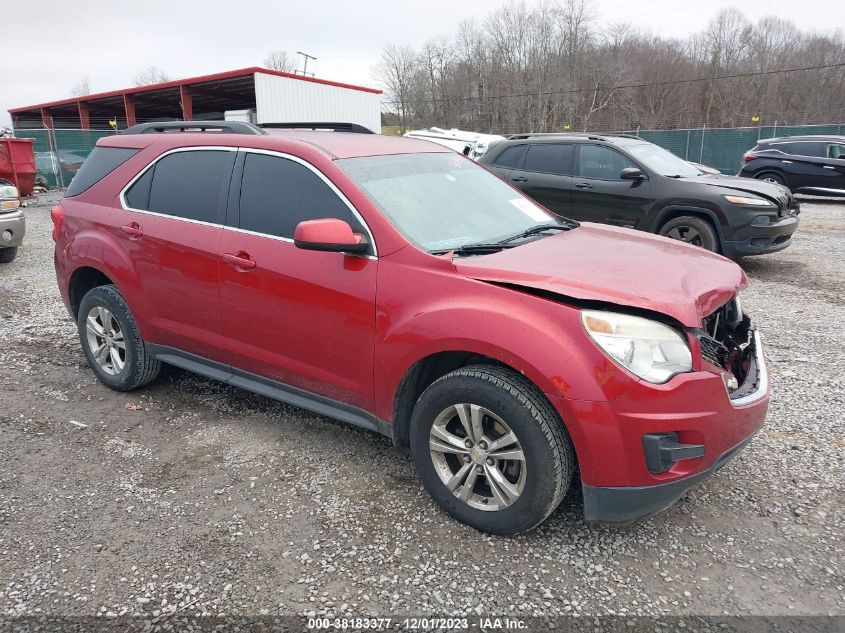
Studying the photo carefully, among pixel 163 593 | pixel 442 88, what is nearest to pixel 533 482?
pixel 163 593

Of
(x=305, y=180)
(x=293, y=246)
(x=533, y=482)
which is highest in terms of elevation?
(x=305, y=180)

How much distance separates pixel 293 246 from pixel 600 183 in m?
6.18

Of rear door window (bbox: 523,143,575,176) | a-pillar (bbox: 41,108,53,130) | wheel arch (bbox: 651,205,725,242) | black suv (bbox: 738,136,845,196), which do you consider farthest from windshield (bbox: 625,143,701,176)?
a-pillar (bbox: 41,108,53,130)

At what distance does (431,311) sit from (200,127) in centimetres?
237

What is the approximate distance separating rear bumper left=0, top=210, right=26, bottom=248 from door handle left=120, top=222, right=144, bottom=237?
5.98 meters

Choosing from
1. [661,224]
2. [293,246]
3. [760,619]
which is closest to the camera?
[760,619]

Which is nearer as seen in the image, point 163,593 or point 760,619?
point 760,619

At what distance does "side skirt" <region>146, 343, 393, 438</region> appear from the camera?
3.19m

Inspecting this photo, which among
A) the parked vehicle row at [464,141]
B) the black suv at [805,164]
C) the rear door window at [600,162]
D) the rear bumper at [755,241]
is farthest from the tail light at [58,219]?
the black suv at [805,164]

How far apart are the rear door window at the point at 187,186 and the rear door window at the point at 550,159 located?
19.8ft

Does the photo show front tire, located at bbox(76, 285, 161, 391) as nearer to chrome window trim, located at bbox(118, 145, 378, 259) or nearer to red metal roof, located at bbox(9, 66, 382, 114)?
chrome window trim, located at bbox(118, 145, 378, 259)

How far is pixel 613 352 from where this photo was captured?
95.5 inches

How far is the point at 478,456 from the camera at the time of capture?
2.73m

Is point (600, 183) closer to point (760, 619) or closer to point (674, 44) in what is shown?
point (760, 619)
